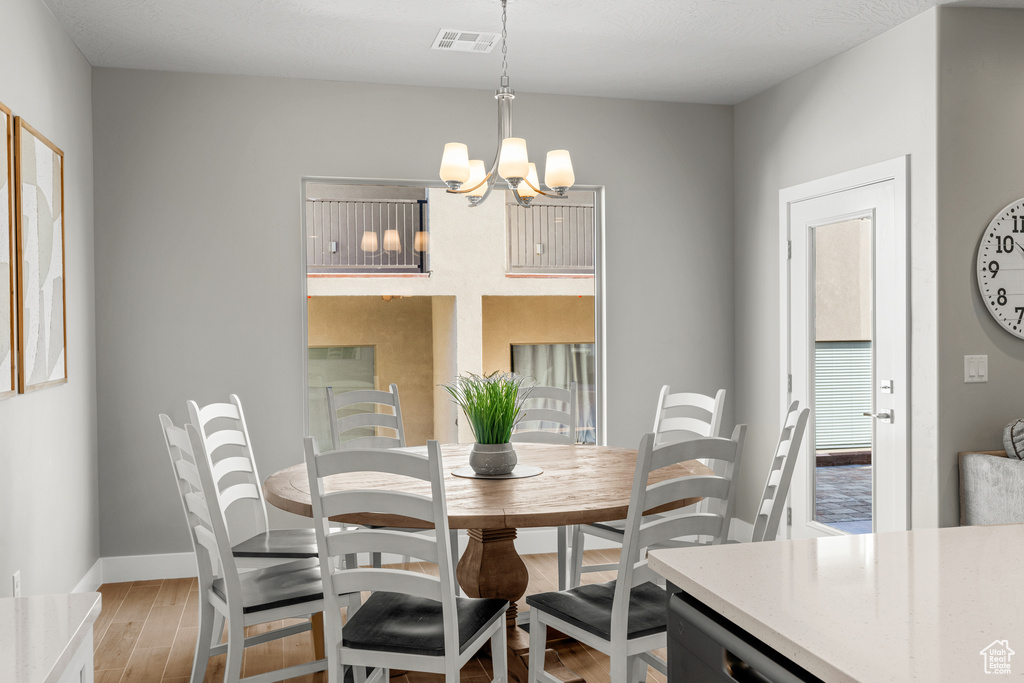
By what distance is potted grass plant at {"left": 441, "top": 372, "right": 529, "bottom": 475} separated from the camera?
9.61 ft

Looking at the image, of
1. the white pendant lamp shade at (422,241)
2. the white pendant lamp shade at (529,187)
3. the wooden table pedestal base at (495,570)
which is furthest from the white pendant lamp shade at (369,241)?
the wooden table pedestal base at (495,570)

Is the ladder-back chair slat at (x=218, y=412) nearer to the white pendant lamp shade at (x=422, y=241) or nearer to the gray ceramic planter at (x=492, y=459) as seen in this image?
the gray ceramic planter at (x=492, y=459)

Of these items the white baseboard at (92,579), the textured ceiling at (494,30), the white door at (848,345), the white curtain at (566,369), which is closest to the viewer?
the textured ceiling at (494,30)

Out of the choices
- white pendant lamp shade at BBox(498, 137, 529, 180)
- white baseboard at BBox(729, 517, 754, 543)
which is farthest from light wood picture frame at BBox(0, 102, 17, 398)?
white baseboard at BBox(729, 517, 754, 543)

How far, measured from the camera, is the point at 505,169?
2900 mm

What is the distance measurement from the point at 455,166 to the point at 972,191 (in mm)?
2204

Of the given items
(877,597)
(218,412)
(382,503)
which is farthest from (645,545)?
(218,412)

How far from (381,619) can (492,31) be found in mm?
2622

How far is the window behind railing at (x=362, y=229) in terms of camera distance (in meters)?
4.46

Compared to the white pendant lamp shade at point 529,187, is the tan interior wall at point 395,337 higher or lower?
lower

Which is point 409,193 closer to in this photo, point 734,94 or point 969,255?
point 734,94

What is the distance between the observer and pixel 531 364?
4.82 m

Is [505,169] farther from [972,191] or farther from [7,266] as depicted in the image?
[972,191]

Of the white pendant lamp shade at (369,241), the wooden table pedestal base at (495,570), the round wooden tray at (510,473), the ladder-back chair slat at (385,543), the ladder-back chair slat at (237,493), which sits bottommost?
the wooden table pedestal base at (495,570)
